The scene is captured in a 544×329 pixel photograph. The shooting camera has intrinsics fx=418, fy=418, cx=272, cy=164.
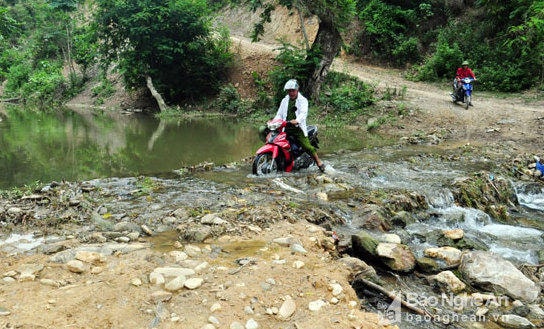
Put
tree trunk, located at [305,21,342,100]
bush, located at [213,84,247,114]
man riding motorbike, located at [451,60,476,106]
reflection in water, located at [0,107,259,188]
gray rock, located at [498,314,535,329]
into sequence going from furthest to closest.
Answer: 1. bush, located at [213,84,247,114]
2. tree trunk, located at [305,21,342,100]
3. man riding motorbike, located at [451,60,476,106]
4. reflection in water, located at [0,107,259,188]
5. gray rock, located at [498,314,535,329]

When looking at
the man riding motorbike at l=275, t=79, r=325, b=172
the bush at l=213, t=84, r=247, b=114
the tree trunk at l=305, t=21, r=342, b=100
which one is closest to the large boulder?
the man riding motorbike at l=275, t=79, r=325, b=172

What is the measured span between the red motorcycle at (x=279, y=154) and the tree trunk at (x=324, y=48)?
954 cm

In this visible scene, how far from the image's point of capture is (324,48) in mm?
17469

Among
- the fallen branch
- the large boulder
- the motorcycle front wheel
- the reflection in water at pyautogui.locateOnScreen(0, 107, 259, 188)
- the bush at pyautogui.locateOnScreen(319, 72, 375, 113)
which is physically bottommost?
the reflection in water at pyautogui.locateOnScreen(0, 107, 259, 188)

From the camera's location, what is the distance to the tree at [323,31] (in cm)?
1645

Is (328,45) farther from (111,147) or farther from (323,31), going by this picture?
(111,147)

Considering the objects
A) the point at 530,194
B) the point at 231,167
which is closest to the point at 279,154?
the point at 231,167

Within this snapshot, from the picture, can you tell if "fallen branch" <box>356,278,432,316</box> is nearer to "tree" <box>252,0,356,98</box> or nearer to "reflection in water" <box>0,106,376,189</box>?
"reflection in water" <box>0,106,376,189</box>

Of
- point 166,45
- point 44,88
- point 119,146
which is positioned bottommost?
point 44,88

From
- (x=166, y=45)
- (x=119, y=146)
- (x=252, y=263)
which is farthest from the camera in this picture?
(x=166, y=45)

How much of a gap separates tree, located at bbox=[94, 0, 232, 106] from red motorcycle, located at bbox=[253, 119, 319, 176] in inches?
644

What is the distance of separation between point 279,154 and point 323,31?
35.6ft

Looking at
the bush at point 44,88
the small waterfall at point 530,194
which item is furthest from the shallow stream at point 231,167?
the bush at point 44,88

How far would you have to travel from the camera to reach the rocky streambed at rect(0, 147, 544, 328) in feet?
10.8
